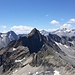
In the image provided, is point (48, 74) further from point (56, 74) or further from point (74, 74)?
point (74, 74)

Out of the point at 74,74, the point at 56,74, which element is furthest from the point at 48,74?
the point at 74,74
